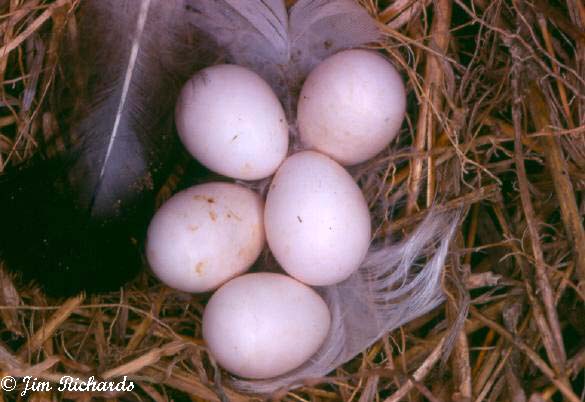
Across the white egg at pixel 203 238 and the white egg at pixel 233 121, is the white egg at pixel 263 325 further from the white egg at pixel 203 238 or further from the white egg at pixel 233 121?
the white egg at pixel 233 121

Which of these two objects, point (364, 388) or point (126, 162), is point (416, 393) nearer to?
point (364, 388)

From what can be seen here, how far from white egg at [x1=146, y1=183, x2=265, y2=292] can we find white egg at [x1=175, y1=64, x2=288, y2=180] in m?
0.07

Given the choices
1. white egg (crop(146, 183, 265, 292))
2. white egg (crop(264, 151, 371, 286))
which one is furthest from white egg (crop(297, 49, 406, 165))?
white egg (crop(146, 183, 265, 292))

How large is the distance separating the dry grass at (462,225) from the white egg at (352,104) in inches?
3.0

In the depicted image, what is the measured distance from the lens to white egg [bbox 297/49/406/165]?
1.39 metres

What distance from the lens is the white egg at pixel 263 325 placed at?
1.34 m

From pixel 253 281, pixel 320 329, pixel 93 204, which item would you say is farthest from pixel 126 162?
pixel 320 329

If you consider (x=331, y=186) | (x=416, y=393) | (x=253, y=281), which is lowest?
(x=416, y=393)

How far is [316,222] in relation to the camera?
4.43ft

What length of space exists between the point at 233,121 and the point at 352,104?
0.72 ft

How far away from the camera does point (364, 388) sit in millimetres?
1384

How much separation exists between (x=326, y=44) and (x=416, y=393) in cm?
71

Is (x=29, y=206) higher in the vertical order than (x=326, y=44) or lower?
lower

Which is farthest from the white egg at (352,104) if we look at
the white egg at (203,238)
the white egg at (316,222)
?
the white egg at (203,238)
